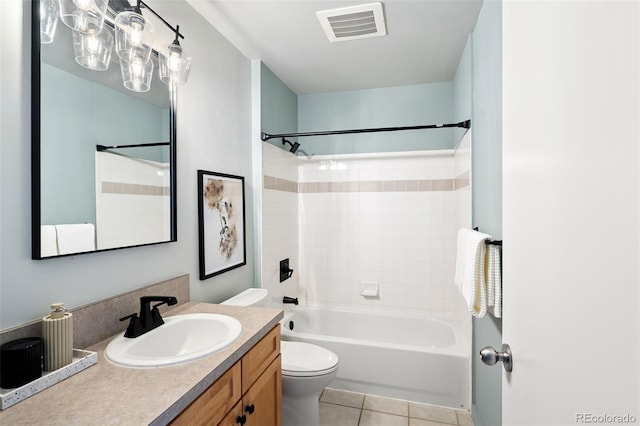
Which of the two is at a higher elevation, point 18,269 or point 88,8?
point 88,8

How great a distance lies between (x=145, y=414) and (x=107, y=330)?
630 millimetres

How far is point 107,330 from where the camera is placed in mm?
1226

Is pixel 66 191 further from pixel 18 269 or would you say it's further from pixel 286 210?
pixel 286 210

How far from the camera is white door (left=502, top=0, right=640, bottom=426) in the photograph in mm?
412

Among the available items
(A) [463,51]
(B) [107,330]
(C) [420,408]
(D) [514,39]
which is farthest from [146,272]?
(A) [463,51]

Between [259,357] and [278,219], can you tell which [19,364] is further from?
[278,219]

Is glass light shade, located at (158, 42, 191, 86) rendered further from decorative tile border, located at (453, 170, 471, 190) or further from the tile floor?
the tile floor

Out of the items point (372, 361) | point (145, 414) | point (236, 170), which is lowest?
point (372, 361)

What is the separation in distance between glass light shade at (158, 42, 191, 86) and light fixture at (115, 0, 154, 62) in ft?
0.37

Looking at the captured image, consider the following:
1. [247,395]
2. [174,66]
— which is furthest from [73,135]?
[247,395]

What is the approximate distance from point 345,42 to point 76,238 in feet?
6.45

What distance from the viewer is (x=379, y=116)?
3072 millimetres

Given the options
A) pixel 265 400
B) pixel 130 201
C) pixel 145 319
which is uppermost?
pixel 130 201

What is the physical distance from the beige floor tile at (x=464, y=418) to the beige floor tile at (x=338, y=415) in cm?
66
